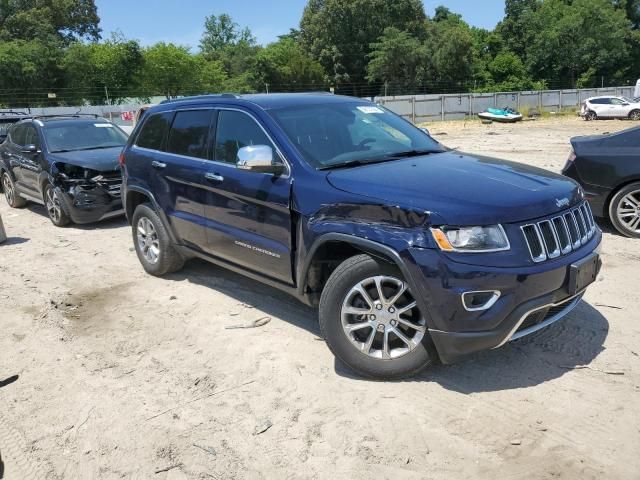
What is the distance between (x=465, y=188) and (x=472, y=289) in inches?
25.9

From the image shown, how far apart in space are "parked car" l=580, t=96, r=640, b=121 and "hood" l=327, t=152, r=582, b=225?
3135cm

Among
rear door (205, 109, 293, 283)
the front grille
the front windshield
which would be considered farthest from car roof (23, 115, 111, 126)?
the front grille

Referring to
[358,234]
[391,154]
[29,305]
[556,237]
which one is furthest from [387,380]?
[29,305]

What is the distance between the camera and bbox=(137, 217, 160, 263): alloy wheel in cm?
587

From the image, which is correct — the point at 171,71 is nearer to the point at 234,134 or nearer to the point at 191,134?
the point at 191,134

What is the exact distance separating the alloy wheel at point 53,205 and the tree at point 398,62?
51.7 meters

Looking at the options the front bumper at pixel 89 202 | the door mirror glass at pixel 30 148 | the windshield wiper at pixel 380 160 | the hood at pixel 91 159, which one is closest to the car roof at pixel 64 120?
the door mirror glass at pixel 30 148

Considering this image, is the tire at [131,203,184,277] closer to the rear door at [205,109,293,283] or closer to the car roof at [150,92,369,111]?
the rear door at [205,109,293,283]

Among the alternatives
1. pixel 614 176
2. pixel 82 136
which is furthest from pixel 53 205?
pixel 614 176

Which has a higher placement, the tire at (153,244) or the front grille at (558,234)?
the front grille at (558,234)

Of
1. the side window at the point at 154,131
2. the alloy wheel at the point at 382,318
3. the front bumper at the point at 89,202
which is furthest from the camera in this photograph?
the front bumper at the point at 89,202

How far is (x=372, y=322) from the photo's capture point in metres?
3.57

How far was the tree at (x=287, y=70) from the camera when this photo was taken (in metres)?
55.2

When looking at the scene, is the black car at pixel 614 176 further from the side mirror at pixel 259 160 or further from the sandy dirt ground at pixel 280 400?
the side mirror at pixel 259 160
